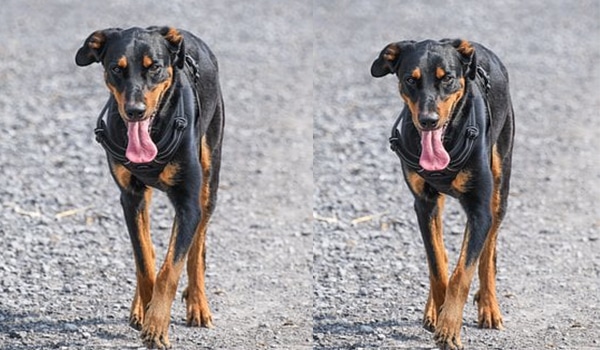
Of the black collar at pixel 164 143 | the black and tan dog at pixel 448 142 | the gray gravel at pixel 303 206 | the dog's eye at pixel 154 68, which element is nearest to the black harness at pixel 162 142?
the black collar at pixel 164 143

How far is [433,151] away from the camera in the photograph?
17.9 feet

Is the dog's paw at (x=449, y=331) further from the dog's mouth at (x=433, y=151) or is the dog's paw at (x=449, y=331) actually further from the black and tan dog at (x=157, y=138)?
the black and tan dog at (x=157, y=138)

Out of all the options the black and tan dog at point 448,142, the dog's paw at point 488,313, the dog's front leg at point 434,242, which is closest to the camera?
the black and tan dog at point 448,142

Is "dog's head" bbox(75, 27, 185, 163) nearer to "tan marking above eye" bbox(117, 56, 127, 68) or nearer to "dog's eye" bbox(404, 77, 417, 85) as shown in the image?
"tan marking above eye" bbox(117, 56, 127, 68)

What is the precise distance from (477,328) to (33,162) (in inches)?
180

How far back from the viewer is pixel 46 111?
11.2 m

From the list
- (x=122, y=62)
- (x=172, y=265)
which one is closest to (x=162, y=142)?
(x=122, y=62)

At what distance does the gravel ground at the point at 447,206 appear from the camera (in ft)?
21.5

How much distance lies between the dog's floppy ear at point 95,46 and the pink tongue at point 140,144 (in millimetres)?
372

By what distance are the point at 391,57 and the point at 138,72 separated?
3.63 feet

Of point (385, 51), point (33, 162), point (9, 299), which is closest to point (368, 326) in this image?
point (385, 51)

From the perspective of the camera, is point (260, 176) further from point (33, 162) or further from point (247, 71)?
point (247, 71)

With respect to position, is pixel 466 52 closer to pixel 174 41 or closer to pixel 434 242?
pixel 434 242

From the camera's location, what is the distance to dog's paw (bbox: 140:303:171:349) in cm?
561
